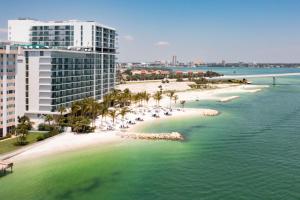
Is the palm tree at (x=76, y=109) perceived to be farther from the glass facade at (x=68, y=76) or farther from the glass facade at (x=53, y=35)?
the glass facade at (x=53, y=35)

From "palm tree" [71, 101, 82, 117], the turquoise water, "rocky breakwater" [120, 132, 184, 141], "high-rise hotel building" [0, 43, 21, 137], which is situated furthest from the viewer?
"palm tree" [71, 101, 82, 117]

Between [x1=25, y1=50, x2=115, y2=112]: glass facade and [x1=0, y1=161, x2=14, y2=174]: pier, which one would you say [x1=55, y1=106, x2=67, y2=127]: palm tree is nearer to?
[x1=25, y1=50, x2=115, y2=112]: glass facade

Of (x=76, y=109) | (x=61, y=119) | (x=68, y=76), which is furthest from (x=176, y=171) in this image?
(x=68, y=76)

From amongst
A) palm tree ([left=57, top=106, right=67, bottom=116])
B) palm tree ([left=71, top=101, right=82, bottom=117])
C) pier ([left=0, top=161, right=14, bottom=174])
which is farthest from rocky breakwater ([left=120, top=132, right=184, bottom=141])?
pier ([left=0, top=161, right=14, bottom=174])

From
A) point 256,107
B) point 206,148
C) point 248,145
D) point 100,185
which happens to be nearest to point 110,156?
point 100,185

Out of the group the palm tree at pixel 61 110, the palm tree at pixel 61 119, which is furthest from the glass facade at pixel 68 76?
the palm tree at pixel 61 119

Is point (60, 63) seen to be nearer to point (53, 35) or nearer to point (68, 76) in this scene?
point (68, 76)
